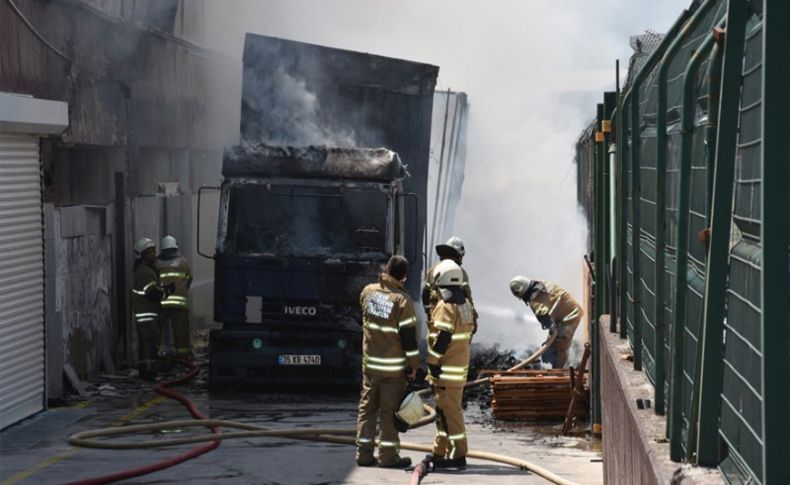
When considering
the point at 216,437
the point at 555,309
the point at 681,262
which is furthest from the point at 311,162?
the point at 681,262

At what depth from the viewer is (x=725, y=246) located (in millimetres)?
3061

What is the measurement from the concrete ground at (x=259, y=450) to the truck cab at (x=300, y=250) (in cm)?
58

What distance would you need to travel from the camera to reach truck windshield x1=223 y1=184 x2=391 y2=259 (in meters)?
14.1

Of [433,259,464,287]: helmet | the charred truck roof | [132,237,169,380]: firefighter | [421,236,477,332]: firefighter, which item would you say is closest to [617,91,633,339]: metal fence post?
[433,259,464,287]: helmet

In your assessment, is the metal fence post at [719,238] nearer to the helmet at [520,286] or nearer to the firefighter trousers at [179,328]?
the helmet at [520,286]

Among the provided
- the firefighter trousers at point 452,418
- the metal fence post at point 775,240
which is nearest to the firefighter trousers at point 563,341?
the firefighter trousers at point 452,418

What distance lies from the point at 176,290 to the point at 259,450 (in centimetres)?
615

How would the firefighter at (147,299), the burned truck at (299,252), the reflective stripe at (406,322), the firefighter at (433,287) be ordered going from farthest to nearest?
the firefighter at (147,299)
the burned truck at (299,252)
the firefighter at (433,287)
the reflective stripe at (406,322)

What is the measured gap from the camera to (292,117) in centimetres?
1522

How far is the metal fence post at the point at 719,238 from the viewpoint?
2.90 metres

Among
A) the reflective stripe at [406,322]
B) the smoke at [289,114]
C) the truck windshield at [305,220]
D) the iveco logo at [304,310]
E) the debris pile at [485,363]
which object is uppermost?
the smoke at [289,114]

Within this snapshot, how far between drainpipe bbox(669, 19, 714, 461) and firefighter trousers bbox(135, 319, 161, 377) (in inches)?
489

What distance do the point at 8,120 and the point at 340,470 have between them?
15.2 feet

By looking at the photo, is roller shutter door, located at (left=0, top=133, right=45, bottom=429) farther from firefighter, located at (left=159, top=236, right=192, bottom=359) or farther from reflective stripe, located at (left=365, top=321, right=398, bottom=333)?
reflective stripe, located at (left=365, top=321, right=398, bottom=333)
